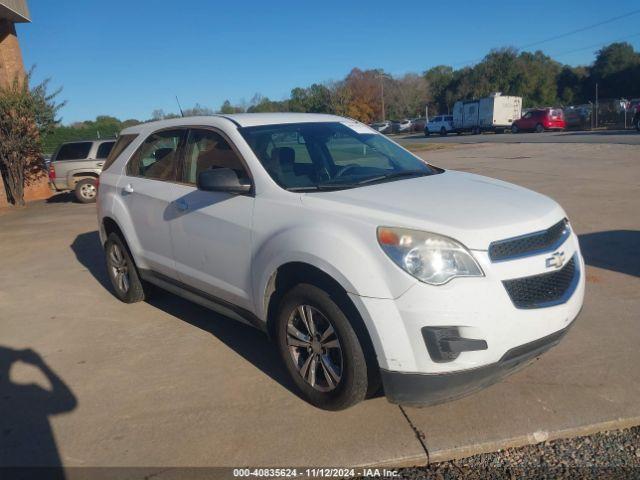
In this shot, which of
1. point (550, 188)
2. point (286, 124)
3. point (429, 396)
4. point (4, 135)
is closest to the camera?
Answer: point (429, 396)

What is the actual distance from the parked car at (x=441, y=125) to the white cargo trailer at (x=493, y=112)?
2.37 meters

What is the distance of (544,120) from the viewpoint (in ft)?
125

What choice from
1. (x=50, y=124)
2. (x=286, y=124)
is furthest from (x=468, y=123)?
(x=286, y=124)

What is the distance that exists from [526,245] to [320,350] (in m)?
1.34

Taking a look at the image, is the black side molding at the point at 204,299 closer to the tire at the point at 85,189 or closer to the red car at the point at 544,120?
the tire at the point at 85,189

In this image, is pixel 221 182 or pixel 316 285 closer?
pixel 316 285

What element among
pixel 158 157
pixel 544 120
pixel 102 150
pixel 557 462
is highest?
pixel 158 157

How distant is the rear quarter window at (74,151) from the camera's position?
1546 cm

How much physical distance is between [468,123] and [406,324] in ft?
155

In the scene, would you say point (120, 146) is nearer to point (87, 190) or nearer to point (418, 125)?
point (87, 190)

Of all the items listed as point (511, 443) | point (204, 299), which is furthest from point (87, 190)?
point (511, 443)

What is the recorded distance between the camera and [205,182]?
370cm

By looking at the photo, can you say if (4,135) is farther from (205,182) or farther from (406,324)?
(406,324)

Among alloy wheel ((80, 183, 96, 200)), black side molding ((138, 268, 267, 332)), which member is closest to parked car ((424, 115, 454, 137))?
alloy wheel ((80, 183, 96, 200))
